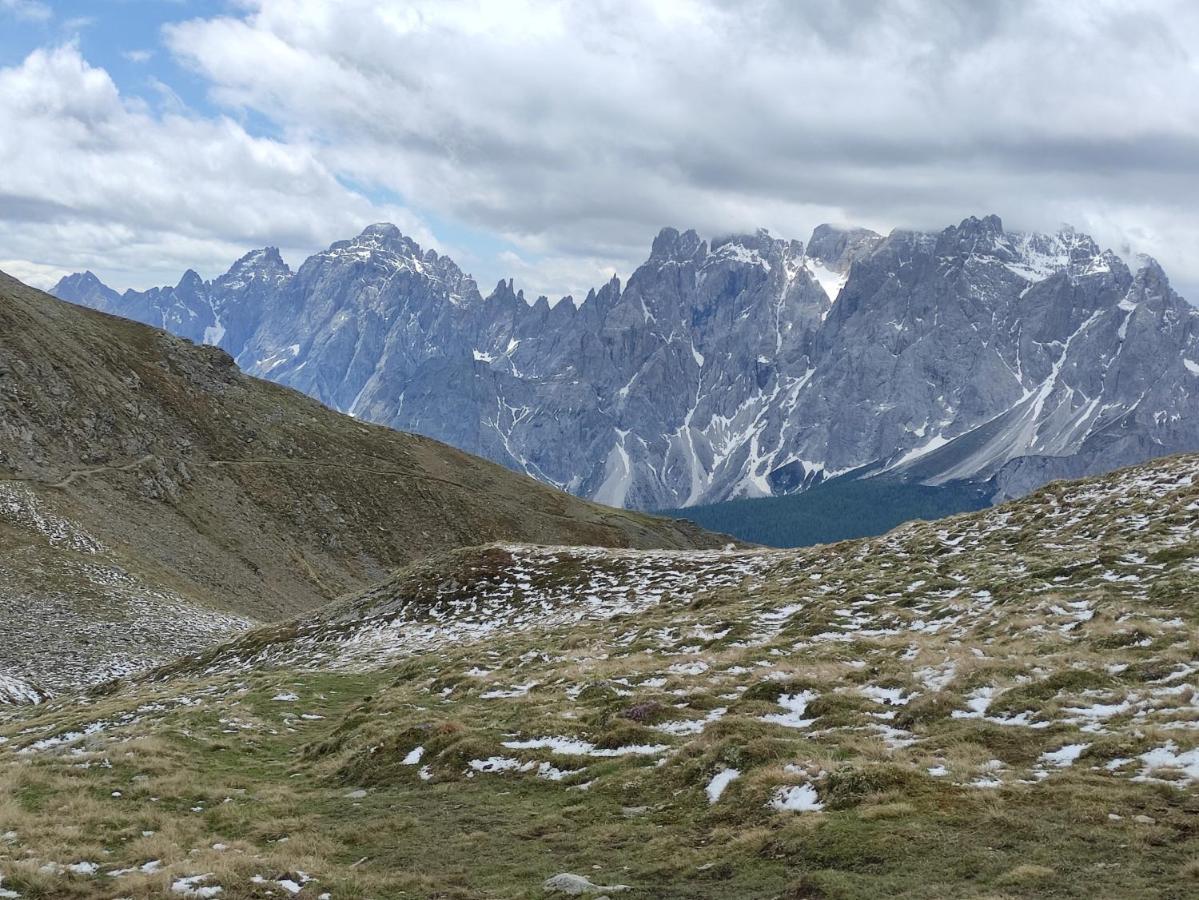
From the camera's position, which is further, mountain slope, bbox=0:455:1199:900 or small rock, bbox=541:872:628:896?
mountain slope, bbox=0:455:1199:900

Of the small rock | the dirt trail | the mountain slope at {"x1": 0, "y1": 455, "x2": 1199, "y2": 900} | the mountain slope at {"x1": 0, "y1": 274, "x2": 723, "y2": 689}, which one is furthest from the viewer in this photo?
the dirt trail

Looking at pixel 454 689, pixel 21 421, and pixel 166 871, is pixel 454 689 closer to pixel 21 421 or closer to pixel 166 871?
pixel 166 871

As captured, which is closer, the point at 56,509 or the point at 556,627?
the point at 556,627

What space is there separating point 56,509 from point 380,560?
158 feet

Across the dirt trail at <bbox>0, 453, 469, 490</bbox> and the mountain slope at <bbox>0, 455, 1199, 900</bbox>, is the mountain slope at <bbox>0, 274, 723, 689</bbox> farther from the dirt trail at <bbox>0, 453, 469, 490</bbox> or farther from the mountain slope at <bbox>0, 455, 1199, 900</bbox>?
the mountain slope at <bbox>0, 455, 1199, 900</bbox>

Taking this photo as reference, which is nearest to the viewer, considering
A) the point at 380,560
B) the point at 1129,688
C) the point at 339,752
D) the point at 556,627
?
the point at 1129,688

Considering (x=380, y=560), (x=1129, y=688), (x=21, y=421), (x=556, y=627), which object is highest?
(x=21, y=421)

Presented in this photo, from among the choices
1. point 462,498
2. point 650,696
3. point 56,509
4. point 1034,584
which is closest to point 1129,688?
point 650,696

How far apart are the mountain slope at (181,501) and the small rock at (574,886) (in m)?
45.9

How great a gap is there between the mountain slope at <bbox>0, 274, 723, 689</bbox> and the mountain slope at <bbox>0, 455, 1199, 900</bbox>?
25.0 metres

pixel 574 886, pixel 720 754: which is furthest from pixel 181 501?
pixel 574 886

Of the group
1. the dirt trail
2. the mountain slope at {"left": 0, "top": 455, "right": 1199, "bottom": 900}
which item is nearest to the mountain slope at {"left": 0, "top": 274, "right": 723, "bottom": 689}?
the dirt trail

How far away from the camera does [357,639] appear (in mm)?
52062

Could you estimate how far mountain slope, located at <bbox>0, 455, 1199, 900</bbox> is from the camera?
49.7 ft
